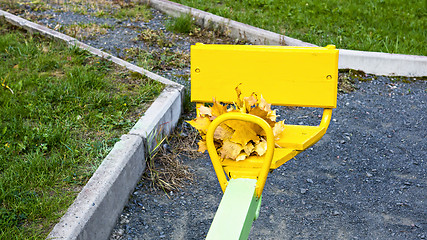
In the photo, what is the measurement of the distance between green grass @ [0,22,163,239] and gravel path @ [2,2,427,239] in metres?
0.42

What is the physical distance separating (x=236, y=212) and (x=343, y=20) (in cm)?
451

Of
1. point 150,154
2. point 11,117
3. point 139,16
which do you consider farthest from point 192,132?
point 139,16

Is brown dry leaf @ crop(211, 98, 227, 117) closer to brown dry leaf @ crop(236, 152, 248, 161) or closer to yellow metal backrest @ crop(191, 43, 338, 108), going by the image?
brown dry leaf @ crop(236, 152, 248, 161)

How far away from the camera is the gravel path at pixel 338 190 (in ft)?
9.21

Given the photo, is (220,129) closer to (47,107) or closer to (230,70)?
(230,70)

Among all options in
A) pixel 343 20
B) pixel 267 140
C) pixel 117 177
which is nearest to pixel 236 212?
pixel 267 140

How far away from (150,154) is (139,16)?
3.12m

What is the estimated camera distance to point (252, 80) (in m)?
2.63

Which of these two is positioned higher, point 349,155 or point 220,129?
point 220,129

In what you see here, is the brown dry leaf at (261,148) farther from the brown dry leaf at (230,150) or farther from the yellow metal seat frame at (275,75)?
the yellow metal seat frame at (275,75)

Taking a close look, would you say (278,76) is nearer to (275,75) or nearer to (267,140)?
(275,75)

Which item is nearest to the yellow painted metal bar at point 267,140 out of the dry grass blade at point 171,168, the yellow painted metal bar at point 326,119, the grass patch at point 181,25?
the yellow painted metal bar at point 326,119

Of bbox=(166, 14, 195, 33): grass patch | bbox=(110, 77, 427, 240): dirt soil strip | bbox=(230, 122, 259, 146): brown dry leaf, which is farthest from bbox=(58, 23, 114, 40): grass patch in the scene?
bbox=(230, 122, 259, 146): brown dry leaf

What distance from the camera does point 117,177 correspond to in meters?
2.76
